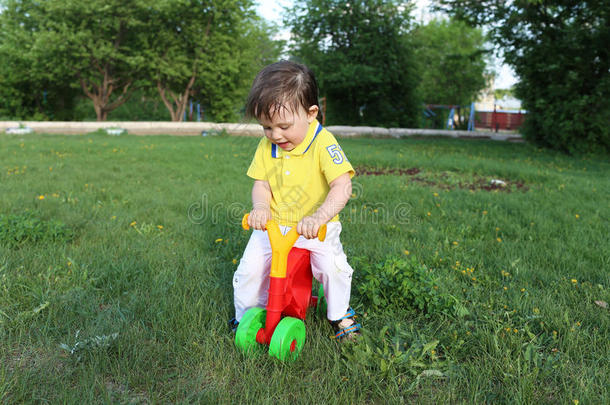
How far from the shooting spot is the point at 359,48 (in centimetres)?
2280

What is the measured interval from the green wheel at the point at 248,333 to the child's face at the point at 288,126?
2.96 ft

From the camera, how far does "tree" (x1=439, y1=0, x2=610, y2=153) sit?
1075 centimetres

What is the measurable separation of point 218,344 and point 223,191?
3.69 m

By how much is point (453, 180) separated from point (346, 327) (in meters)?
5.11

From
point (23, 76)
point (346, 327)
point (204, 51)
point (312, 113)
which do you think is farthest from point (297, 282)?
point (23, 76)

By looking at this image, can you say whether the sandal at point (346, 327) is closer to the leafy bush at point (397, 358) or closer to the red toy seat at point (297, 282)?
the leafy bush at point (397, 358)

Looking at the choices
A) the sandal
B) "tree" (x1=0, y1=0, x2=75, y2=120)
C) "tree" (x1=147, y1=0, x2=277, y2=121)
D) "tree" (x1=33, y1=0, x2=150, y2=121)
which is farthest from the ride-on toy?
"tree" (x1=0, y1=0, x2=75, y2=120)

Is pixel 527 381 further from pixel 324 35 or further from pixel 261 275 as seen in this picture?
pixel 324 35

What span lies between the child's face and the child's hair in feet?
0.08

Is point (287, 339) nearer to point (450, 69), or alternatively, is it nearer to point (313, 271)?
point (313, 271)

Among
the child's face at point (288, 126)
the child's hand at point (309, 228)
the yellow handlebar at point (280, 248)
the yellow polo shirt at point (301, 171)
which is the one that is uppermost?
the child's face at point (288, 126)

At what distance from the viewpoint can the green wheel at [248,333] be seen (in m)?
2.10

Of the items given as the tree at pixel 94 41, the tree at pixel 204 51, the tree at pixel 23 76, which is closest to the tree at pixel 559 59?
the tree at pixel 204 51

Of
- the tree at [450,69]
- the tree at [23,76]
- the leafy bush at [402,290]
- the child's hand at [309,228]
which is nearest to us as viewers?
the child's hand at [309,228]
